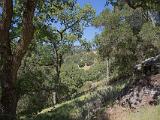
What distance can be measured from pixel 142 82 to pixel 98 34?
33.6 meters

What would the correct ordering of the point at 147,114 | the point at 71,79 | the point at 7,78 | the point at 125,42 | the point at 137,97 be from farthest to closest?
the point at 71,79 < the point at 125,42 < the point at 7,78 < the point at 137,97 < the point at 147,114

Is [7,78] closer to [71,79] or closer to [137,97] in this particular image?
[137,97]

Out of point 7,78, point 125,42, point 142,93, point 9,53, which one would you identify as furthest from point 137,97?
point 125,42

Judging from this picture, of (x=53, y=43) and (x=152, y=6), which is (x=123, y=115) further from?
(x=53, y=43)

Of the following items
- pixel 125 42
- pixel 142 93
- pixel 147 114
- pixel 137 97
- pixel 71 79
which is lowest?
pixel 147 114

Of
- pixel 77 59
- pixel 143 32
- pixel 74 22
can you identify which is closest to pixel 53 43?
pixel 74 22

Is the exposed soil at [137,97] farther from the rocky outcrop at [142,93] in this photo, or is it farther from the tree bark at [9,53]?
the tree bark at [9,53]

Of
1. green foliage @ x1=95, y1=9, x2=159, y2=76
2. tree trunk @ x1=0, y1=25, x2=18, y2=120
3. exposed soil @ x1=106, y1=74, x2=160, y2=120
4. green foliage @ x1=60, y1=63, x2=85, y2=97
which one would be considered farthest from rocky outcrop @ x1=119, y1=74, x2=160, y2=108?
green foliage @ x1=60, y1=63, x2=85, y2=97

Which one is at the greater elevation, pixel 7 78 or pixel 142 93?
pixel 7 78

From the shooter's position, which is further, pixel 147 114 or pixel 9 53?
pixel 9 53

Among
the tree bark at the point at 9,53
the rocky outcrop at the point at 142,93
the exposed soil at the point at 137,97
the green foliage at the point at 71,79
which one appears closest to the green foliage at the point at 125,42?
the rocky outcrop at the point at 142,93

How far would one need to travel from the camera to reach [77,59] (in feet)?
506

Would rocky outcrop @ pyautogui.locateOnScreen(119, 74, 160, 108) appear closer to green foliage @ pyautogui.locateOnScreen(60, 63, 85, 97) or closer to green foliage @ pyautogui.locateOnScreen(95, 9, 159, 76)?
green foliage @ pyautogui.locateOnScreen(95, 9, 159, 76)

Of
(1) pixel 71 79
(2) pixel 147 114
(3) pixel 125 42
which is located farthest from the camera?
(1) pixel 71 79
